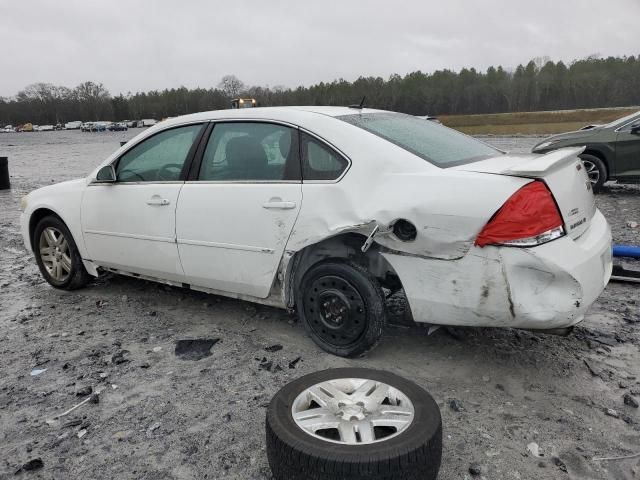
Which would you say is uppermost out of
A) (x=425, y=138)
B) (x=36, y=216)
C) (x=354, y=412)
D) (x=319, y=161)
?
(x=425, y=138)

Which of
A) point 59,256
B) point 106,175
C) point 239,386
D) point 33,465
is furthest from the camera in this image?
point 59,256

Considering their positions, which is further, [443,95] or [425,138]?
[443,95]

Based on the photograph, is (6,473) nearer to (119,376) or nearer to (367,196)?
(119,376)

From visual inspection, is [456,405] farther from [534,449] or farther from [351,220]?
[351,220]

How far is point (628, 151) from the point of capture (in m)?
9.32

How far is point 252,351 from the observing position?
12.0ft

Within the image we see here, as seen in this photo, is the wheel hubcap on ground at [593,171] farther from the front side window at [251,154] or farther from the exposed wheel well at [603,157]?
the front side window at [251,154]

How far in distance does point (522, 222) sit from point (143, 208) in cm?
284

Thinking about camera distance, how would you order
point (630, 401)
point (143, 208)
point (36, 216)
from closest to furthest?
point (630, 401), point (143, 208), point (36, 216)

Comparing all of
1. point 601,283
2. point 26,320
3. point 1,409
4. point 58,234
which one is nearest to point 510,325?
point 601,283

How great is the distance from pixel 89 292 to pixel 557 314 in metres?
4.15

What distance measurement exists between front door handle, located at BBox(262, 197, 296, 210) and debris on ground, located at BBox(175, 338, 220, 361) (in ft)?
3.62

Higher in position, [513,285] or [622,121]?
[622,121]

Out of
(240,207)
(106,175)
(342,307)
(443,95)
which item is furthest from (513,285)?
(443,95)
